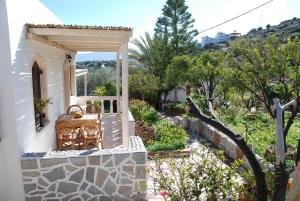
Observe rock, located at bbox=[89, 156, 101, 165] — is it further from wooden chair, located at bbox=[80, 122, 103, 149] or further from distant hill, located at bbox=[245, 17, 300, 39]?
distant hill, located at bbox=[245, 17, 300, 39]

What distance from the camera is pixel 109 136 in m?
10.3

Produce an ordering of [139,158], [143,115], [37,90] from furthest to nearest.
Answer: [143,115] < [37,90] < [139,158]

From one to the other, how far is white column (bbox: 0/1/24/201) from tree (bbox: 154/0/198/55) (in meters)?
22.8

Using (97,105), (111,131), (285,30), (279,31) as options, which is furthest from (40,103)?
(279,31)

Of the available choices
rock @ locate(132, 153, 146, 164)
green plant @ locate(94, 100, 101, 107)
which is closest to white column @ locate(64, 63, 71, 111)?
green plant @ locate(94, 100, 101, 107)

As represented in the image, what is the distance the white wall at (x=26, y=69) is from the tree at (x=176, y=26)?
2011 centimetres

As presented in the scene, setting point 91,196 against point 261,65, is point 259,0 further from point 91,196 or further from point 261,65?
point 91,196

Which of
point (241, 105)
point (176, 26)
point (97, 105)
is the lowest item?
point (241, 105)

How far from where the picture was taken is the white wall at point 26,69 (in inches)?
220

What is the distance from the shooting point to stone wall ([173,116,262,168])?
8.94 m

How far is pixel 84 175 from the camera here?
5.85 metres

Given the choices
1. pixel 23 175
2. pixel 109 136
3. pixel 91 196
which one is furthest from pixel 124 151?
pixel 109 136

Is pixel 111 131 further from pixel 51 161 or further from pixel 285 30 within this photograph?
pixel 285 30

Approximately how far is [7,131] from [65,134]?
2642 millimetres
